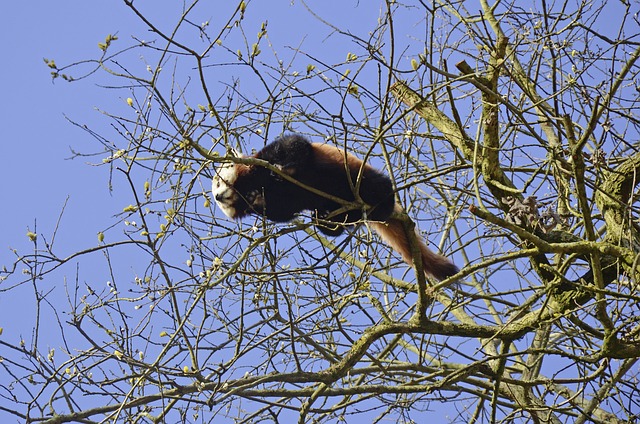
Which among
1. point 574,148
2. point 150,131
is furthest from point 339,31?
point 574,148

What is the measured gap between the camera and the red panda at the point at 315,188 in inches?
246

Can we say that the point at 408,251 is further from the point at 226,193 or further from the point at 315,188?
the point at 226,193

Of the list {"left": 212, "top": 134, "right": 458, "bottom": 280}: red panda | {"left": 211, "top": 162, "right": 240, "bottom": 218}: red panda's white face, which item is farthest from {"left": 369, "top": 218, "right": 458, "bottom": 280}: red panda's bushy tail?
{"left": 211, "top": 162, "right": 240, "bottom": 218}: red panda's white face

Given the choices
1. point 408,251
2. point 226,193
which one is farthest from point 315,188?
point 408,251

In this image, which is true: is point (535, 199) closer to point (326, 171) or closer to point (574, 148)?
point (574, 148)

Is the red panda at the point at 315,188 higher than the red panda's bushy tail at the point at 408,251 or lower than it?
higher

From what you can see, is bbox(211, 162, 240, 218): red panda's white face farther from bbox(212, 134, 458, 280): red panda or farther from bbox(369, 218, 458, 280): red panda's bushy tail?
bbox(369, 218, 458, 280): red panda's bushy tail

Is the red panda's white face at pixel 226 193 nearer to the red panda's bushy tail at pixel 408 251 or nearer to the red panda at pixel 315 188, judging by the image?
the red panda at pixel 315 188

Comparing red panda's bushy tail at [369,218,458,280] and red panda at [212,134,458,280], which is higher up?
red panda at [212,134,458,280]

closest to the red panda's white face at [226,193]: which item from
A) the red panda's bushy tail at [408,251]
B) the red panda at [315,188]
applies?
the red panda at [315,188]

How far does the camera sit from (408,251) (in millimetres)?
6414

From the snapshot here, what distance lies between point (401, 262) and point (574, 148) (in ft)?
9.04

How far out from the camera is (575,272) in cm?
591

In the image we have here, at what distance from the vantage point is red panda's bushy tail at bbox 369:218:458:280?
6.31m
